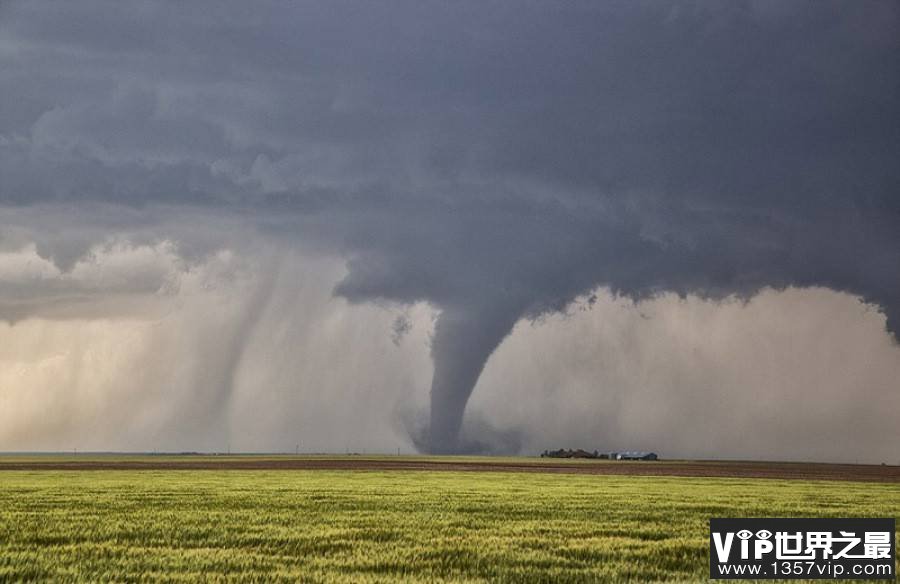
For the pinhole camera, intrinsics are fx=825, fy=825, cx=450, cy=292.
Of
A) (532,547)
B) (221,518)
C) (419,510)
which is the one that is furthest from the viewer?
(419,510)

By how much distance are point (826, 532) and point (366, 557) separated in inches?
370

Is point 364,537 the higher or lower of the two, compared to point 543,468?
higher

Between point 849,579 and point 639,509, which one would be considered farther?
point 639,509

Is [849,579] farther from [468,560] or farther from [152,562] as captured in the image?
[152,562]

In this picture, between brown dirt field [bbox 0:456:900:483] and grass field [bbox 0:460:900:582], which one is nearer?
grass field [bbox 0:460:900:582]

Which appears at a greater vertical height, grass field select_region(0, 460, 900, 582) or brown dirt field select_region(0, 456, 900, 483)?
grass field select_region(0, 460, 900, 582)

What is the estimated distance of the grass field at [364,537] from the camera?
1556 centimetres

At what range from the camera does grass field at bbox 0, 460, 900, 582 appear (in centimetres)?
1556

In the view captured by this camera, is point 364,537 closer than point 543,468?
Yes

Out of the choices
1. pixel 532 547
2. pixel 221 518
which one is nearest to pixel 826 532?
pixel 532 547

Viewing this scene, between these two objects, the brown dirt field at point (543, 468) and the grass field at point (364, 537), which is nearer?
the grass field at point (364, 537)

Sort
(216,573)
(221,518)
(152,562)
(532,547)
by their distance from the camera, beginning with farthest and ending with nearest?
(221,518) < (532,547) < (152,562) < (216,573)

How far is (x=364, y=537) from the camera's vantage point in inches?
824

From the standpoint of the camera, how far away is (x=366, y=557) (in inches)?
678
